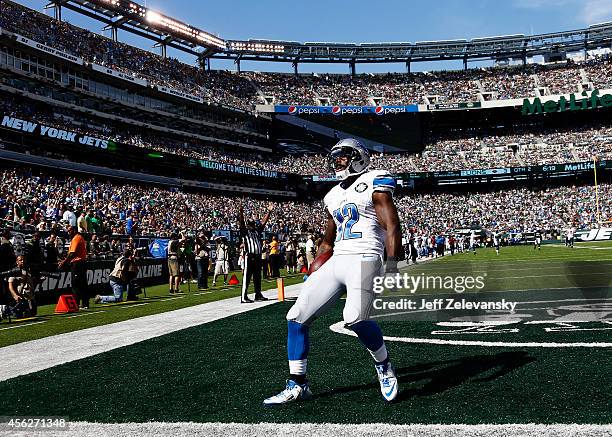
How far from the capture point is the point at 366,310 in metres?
4.12

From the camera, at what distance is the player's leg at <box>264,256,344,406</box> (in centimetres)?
422

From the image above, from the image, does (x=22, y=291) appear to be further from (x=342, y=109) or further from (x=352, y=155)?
(x=342, y=109)

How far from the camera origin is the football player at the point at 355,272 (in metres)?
4.16

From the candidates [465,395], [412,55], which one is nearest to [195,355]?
[465,395]

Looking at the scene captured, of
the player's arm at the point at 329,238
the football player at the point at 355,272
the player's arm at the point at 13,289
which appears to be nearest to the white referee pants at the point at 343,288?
the football player at the point at 355,272

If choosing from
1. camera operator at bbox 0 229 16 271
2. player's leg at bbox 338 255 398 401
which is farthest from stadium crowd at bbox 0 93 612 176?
player's leg at bbox 338 255 398 401

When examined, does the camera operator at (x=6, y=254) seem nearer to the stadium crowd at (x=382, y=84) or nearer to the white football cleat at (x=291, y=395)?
the white football cleat at (x=291, y=395)

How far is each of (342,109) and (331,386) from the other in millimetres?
58219

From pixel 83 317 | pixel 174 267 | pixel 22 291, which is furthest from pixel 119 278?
pixel 83 317

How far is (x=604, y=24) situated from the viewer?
6219 centimetres

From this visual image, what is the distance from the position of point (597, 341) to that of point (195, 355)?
4.36 metres

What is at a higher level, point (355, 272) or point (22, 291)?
point (355, 272)

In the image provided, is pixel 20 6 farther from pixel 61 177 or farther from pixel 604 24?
pixel 604 24

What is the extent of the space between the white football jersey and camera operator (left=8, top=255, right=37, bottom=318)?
9.69 m
